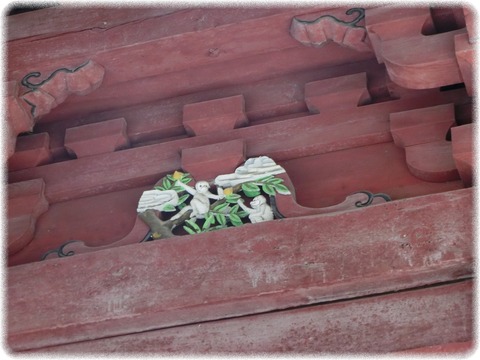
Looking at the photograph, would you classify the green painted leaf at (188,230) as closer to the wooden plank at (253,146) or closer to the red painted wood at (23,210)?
the wooden plank at (253,146)

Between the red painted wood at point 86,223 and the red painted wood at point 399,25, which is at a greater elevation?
→ the red painted wood at point 399,25

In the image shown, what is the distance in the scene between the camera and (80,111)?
4.80m

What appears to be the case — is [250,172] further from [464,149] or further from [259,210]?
[464,149]

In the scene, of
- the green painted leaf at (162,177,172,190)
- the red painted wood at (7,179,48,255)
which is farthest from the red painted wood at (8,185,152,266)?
the green painted leaf at (162,177,172,190)

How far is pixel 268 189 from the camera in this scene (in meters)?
4.18

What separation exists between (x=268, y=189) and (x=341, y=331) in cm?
65

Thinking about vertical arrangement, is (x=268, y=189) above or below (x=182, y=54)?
below

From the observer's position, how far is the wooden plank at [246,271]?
12.4 ft

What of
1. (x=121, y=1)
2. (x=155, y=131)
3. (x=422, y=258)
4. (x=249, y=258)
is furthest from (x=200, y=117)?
(x=422, y=258)

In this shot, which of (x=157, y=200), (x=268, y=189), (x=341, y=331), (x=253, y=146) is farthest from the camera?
(x=253, y=146)

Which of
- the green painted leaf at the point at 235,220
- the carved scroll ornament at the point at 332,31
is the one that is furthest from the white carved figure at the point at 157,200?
the carved scroll ornament at the point at 332,31

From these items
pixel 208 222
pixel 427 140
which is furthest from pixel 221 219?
pixel 427 140

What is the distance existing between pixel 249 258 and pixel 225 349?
31 centimetres

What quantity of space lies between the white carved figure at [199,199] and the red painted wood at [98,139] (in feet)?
1.44
